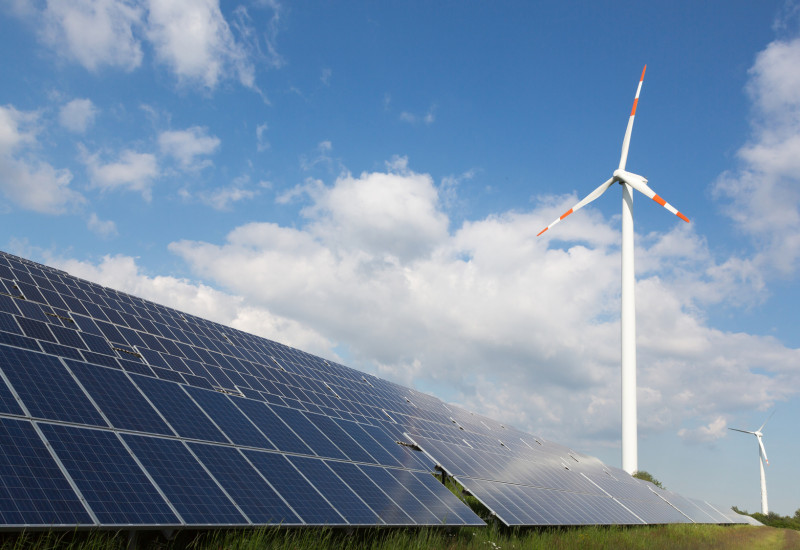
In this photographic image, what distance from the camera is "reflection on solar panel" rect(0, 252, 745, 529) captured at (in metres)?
12.0

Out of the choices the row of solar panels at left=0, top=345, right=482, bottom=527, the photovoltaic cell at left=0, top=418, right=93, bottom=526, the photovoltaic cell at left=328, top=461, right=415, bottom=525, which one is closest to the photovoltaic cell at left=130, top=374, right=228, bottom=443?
the row of solar panels at left=0, top=345, right=482, bottom=527

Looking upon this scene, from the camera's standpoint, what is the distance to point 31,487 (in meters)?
10.6

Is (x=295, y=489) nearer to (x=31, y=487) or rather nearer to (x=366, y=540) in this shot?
(x=366, y=540)

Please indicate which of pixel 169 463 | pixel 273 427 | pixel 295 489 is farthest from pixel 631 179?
pixel 169 463

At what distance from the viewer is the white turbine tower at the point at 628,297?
70.4 metres

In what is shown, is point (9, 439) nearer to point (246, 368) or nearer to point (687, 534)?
point (246, 368)

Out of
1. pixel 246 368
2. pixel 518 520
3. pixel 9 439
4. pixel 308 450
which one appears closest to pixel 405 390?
pixel 246 368

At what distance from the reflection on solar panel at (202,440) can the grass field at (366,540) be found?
329mm

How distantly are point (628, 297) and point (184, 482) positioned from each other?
64.6 meters

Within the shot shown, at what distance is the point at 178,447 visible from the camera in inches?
586

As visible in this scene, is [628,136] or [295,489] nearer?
[295,489]

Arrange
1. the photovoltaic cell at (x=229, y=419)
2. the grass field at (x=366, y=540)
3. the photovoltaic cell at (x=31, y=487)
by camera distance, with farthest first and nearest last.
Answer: the photovoltaic cell at (x=229, y=419), the grass field at (x=366, y=540), the photovoltaic cell at (x=31, y=487)

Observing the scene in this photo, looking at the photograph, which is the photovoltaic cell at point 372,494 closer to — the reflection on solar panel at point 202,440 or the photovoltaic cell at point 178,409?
the reflection on solar panel at point 202,440

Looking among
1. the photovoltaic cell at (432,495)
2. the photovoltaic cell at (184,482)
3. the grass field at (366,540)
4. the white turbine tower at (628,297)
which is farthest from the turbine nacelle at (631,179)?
the photovoltaic cell at (184,482)
